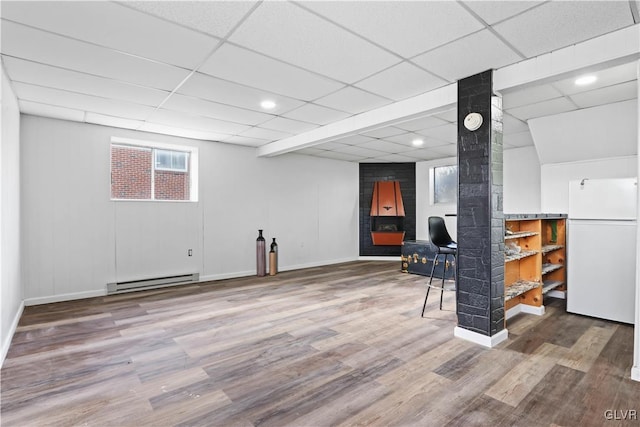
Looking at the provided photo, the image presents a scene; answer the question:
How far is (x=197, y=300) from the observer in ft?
14.6

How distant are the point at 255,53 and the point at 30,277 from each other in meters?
4.16

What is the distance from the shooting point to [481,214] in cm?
290

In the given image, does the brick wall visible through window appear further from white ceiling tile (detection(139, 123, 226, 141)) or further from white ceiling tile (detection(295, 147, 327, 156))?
white ceiling tile (detection(295, 147, 327, 156))

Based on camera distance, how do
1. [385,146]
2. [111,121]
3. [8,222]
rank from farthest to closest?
1. [385,146]
2. [111,121]
3. [8,222]

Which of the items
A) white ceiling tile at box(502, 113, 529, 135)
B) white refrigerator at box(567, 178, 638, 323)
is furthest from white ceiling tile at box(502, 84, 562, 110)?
white refrigerator at box(567, 178, 638, 323)

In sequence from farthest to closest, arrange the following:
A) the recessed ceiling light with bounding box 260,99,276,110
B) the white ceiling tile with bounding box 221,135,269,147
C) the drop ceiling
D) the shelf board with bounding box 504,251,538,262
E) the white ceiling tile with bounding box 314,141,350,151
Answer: the white ceiling tile with bounding box 314,141,350,151, the white ceiling tile with bounding box 221,135,269,147, the recessed ceiling light with bounding box 260,99,276,110, the shelf board with bounding box 504,251,538,262, the drop ceiling

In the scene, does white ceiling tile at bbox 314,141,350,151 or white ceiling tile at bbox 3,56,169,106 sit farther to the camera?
white ceiling tile at bbox 314,141,350,151

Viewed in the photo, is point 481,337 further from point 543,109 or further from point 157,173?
point 157,173

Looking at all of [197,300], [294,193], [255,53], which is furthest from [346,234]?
[255,53]

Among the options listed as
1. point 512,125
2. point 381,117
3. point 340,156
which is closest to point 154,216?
point 381,117

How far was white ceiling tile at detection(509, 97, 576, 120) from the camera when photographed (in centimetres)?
377

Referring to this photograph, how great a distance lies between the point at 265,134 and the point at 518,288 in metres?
4.09

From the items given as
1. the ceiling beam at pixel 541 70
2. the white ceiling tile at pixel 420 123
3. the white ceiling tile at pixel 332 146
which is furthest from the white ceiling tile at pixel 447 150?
the ceiling beam at pixel 541 70

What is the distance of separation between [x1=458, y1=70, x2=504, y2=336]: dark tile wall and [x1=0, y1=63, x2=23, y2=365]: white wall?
3920 mm
